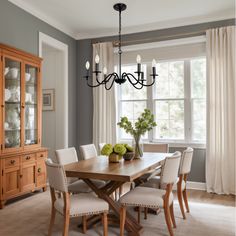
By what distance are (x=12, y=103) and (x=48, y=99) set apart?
66.3 inches

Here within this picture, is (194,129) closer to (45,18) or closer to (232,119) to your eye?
(232,119)

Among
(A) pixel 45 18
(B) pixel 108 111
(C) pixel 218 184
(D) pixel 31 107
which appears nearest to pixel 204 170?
(C) pixel 218 184

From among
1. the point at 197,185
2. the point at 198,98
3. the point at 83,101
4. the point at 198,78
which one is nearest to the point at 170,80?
the point at 198,78

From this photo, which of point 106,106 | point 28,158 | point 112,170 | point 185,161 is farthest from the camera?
point 106,106

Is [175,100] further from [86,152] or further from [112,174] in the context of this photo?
[112,174]

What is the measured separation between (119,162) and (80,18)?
9.51ft

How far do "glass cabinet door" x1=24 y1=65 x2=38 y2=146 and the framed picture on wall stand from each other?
116 centimetres

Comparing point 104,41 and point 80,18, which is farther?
point 104,41

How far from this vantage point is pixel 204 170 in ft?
15.9

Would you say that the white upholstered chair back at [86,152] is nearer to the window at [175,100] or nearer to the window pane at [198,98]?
the window at [175,100]

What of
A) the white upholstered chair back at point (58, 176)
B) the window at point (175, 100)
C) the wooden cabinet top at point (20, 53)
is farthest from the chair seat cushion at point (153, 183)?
the wooden cabinet top at point (20, 53)

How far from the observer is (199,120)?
498 centimetres

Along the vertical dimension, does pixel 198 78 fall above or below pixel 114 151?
above

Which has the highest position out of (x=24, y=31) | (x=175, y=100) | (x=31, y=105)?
(x=24, y=31)
